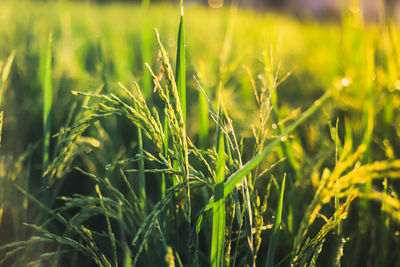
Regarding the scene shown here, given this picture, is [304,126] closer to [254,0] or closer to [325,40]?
[325,40]

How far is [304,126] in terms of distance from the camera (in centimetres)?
91

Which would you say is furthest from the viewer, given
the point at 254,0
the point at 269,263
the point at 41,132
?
the point at 254,0

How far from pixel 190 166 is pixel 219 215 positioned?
70mm

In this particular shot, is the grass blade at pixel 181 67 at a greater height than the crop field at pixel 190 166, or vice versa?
the grass blade at pixel 181 67

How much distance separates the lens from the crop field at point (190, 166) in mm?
402

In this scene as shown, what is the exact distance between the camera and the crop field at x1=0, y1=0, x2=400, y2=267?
0.40 meters

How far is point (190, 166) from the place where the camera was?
43 centimetres

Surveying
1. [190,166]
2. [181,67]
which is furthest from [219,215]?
[181,67]

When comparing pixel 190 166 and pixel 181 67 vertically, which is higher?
pixel 181 67

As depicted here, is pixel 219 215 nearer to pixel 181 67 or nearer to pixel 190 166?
pixel 190 166

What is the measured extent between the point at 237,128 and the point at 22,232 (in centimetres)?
53

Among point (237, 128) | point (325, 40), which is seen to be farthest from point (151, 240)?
point (325, 40)

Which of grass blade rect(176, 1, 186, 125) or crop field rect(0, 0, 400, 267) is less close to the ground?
grass blade rect(176, 1, 186, 125)

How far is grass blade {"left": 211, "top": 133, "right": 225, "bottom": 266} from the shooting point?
1.27 feet
